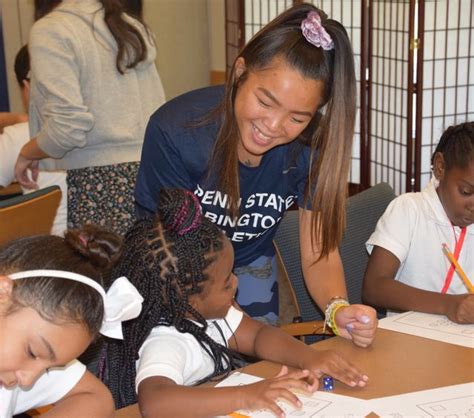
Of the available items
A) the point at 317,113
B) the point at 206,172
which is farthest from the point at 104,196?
the point at 317,113

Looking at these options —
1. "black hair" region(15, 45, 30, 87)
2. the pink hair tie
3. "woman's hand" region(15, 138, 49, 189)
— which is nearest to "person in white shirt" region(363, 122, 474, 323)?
the pink hair tie

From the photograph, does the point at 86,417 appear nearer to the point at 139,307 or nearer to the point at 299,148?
the point at 139,307

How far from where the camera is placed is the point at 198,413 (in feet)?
4.58

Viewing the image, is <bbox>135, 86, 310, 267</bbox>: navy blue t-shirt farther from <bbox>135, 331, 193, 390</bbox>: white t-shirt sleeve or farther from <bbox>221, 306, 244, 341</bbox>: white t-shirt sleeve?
<bbox>135, 331, 193, 390</bbox>: white t-shirt sleeve

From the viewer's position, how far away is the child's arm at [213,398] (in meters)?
1.38

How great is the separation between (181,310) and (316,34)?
64 cm

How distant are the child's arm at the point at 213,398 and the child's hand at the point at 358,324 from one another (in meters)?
0.31

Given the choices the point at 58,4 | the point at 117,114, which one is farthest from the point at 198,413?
the point at 58,4

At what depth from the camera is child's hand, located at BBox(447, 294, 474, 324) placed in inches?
71.9

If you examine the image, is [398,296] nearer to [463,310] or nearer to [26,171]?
[463,310]

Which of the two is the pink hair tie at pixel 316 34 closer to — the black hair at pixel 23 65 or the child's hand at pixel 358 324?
the child's hand at pixel 358 324

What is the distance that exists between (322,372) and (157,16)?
4353 mm

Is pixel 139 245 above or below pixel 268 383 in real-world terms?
above

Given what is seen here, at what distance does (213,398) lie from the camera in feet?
4.59
